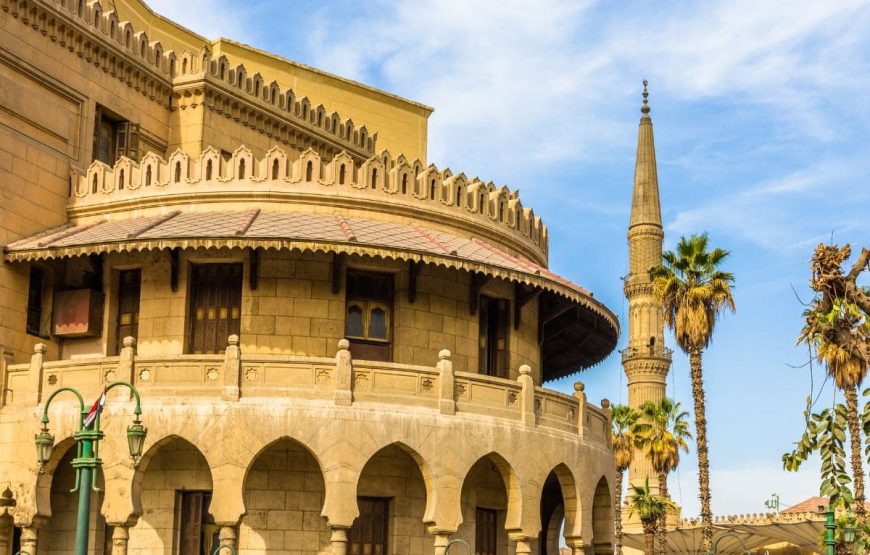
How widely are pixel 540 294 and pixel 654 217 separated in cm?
6630

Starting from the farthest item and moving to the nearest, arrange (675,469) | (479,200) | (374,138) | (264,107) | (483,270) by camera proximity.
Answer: (675,469)
(374,138)
(264,107)
(479,200)
(483,270)

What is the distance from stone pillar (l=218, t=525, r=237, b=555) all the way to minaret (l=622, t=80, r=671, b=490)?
66912mm

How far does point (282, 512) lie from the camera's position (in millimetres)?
29938

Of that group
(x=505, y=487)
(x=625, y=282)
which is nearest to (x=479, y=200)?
(x=505, y=487)

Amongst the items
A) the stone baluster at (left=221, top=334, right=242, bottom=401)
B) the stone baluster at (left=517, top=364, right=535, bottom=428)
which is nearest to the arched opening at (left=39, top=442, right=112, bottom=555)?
the stone baluster at (left=221, top=334, right=242, bottom=401)

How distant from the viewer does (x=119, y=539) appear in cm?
2823

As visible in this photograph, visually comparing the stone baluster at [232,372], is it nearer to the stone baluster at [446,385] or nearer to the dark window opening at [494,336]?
the stone baluster at [446,385]

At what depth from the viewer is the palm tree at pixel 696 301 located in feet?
171

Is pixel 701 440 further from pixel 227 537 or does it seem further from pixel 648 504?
pixel 227 537

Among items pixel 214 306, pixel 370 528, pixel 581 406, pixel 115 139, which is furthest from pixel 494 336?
pixel 115 139

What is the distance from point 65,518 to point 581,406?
478 inches

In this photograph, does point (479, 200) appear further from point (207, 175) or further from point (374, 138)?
point (374, 138)

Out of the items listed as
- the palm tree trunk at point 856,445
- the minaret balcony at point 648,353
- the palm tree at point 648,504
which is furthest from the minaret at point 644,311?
the palm tree trunk at point 856,445

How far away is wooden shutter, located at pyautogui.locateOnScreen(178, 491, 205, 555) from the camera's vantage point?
30.3 m
